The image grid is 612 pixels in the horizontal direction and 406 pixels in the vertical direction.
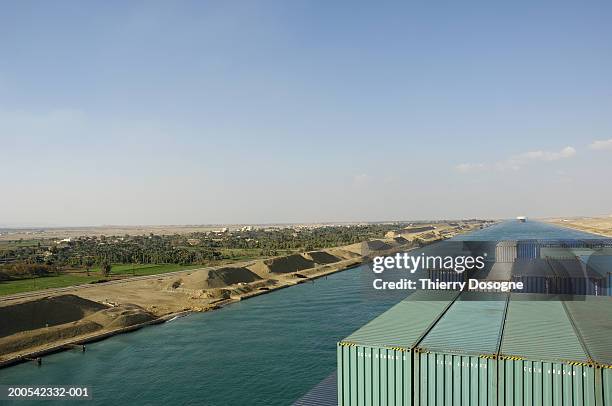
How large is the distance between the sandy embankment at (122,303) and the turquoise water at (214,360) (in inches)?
117

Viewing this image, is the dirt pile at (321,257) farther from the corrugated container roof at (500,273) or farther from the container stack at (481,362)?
the container stack at (481,362)

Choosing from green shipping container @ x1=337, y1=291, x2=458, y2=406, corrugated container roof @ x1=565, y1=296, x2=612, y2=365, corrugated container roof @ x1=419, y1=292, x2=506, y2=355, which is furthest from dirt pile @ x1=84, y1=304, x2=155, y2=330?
corrugated container roof @ x1=565, y1=296, x2=612, y2=365

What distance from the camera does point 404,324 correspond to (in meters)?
18.9

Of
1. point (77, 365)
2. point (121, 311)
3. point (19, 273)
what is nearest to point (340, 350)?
point (77, 365)

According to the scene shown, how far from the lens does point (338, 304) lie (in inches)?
2192

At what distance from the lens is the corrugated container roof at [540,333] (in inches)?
542

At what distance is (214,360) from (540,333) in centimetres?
2617

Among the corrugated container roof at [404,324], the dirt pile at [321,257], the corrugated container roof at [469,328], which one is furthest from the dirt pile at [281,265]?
the corrugated container roof at [469,328]

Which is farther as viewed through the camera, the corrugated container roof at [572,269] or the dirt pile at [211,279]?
the dirt pile at [211,279]

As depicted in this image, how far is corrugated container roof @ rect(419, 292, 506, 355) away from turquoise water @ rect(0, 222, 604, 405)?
1230 centimetres

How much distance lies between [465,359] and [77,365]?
107ft

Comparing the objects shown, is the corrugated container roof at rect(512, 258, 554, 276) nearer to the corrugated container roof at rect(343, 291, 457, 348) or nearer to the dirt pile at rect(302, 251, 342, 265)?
the corrugated container roof at rect(343, 291, 457, 348)

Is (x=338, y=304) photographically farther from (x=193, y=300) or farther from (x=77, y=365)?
(x=77, y=365)

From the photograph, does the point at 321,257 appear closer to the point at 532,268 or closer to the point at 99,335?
the point at 99,335
